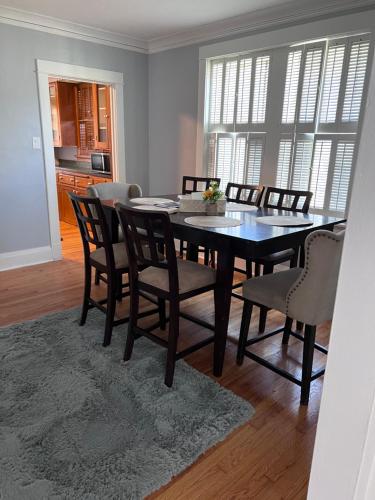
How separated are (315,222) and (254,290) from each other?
2.13ft

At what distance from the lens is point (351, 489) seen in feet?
2.84

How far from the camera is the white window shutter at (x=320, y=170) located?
314 cm

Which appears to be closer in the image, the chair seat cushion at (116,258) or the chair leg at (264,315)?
the chair seat cushion at (116,258)

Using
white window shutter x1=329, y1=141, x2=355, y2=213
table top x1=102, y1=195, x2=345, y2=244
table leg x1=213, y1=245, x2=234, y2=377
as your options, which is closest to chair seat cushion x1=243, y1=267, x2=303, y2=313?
table leg x1=213, y1=245, x2=234, y2=377

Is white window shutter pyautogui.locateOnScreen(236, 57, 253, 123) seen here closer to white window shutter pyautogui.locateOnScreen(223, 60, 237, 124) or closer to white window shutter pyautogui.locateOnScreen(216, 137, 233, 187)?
white window shutter pyautogui.locateOnScreen(223, 60, 237, 124)

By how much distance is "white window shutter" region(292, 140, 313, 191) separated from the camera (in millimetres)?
3248

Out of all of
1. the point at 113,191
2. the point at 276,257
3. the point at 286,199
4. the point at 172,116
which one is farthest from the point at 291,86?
the point at 113,191

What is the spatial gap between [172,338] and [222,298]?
0.35 meters

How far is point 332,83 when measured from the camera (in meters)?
2.99

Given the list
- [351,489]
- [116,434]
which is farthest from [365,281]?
[116,434]

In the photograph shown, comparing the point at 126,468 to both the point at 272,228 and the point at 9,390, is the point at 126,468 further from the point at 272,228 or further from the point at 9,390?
the point at 272,228

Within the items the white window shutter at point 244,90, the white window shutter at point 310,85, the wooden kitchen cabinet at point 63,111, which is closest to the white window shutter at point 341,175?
the white window shutter at point 310,85

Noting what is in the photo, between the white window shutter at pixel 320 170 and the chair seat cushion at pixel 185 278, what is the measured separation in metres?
1.65

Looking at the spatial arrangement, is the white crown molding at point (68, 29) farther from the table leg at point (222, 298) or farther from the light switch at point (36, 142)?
the table leg at point (222, 298)
